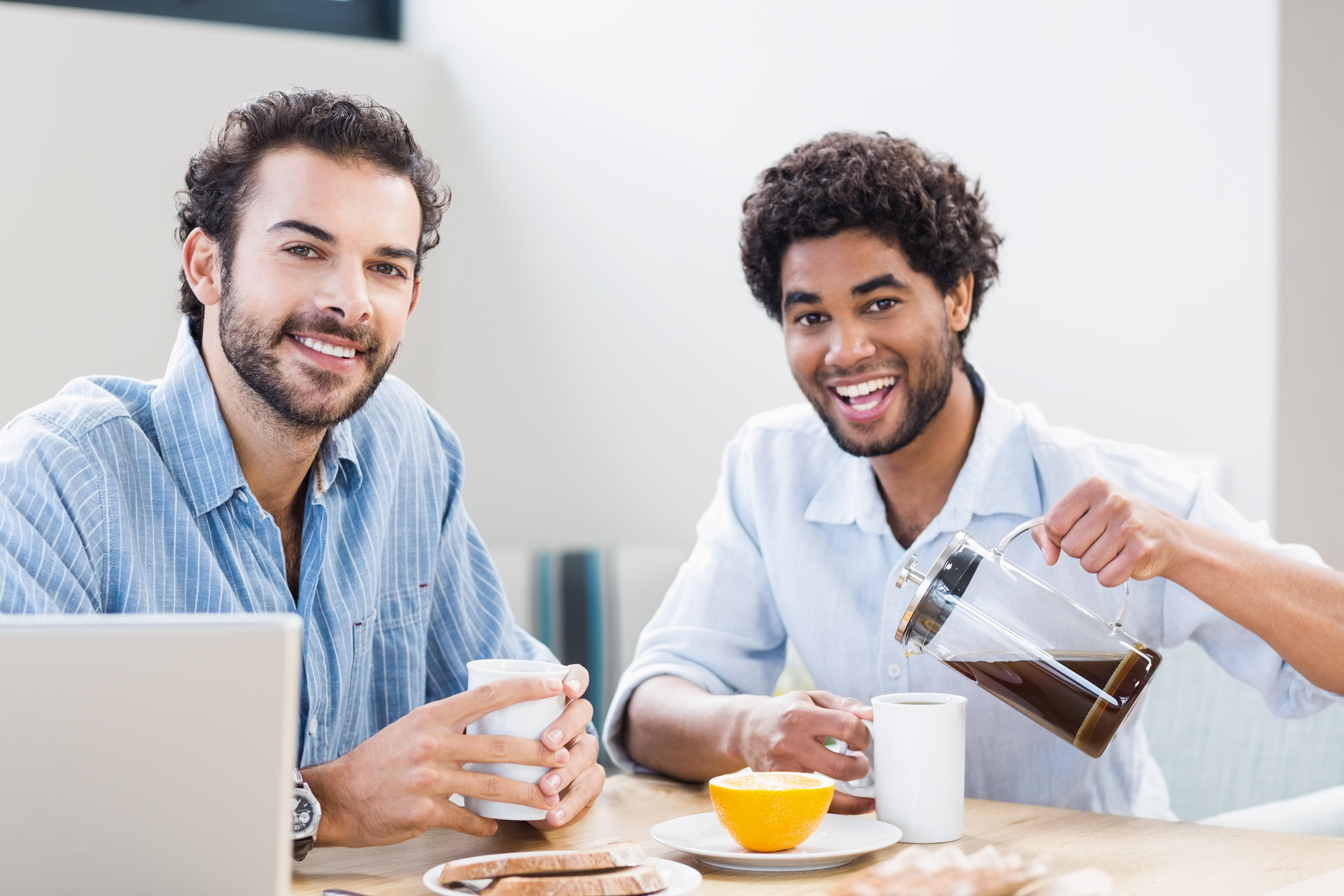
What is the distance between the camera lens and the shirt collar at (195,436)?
3.88 ft

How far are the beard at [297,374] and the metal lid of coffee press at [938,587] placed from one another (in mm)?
586

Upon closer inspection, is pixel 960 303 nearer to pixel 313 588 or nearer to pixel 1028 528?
pixel 1028 528

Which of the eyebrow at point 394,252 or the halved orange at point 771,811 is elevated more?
the eyebrow at point 394,252

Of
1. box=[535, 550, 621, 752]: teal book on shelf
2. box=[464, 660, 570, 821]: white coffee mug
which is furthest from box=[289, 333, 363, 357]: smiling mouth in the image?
box=[535, 550, 621, 752]: teal book on shelf

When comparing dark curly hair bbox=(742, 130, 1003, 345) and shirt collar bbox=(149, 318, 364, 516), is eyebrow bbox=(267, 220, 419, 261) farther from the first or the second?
dark curly hair bbox=(742, 130, 1003, 345)

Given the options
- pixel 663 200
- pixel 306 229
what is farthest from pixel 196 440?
pixel 663 200

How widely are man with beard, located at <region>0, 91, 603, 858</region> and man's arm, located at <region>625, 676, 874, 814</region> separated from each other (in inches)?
6.2

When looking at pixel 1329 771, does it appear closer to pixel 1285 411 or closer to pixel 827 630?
pixel 1285 411

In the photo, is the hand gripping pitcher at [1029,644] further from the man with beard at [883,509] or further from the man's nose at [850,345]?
the man's nose at [850,345]

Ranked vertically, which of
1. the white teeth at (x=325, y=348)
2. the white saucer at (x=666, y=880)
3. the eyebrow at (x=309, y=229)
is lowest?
the white saucer at (x=666, y=880)

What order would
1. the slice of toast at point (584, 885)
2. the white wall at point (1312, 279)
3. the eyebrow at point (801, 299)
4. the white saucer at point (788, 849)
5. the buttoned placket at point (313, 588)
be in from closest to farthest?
the slice of toast at point (584, 885), the white saucer at point (788, 849), the buttoned placket at point (313, 588), the eyebrow at point (801, 299), the white wall at point (1312, 279)

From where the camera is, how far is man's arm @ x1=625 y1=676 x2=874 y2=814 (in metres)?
1.09

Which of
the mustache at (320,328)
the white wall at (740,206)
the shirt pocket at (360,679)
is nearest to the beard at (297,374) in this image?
the mustache at (320,328)

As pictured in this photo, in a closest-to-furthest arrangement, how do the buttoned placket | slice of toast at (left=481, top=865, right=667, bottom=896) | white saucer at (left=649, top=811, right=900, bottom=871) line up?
1. slice of toast at (left=481, top=865, right=667, bottom=896)
2. white saucer at (left=649, top=811, right=900, bottom=871)
3. the buttoned placket
